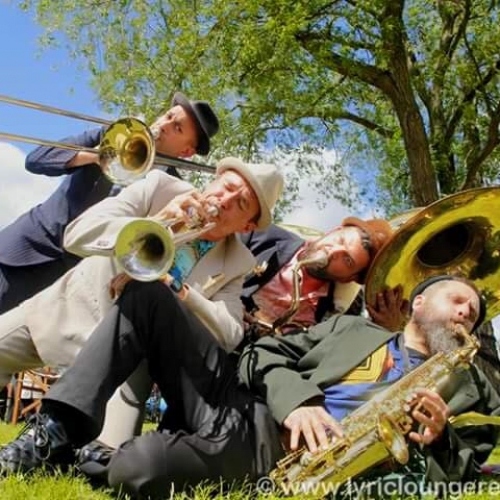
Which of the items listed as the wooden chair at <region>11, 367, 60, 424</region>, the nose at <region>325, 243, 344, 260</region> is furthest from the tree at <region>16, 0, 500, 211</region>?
the nose at <region>325, 243, 344, 260</region>

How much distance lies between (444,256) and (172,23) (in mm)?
8210

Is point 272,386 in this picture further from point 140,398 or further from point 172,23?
point 172,23

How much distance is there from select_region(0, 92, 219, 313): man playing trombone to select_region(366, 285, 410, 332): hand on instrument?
110 cm

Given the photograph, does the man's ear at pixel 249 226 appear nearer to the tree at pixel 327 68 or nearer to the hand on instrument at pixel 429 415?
the hand on instrument at pixel 429 415

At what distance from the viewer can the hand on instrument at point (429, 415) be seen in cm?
236

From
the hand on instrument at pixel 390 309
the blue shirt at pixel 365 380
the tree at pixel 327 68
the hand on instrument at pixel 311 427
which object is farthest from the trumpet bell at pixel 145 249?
the tree at pixel 327 68

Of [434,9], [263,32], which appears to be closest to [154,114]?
[263,32]

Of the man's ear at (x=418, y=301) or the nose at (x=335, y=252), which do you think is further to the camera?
the nose at (x=335, y=252)

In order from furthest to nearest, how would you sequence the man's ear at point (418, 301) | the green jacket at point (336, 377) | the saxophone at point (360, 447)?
the man's ear at point (418, 301)
the green jacket at point (336, 377)
the saxophone at point (360, 447)

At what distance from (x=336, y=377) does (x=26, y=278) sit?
1.50 m

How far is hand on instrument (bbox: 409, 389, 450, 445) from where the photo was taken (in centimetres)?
236

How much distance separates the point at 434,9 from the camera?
11.0 meters

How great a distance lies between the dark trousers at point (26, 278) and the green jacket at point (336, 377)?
109 cm

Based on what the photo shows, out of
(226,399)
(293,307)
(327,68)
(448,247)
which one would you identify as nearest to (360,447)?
(226,399)
